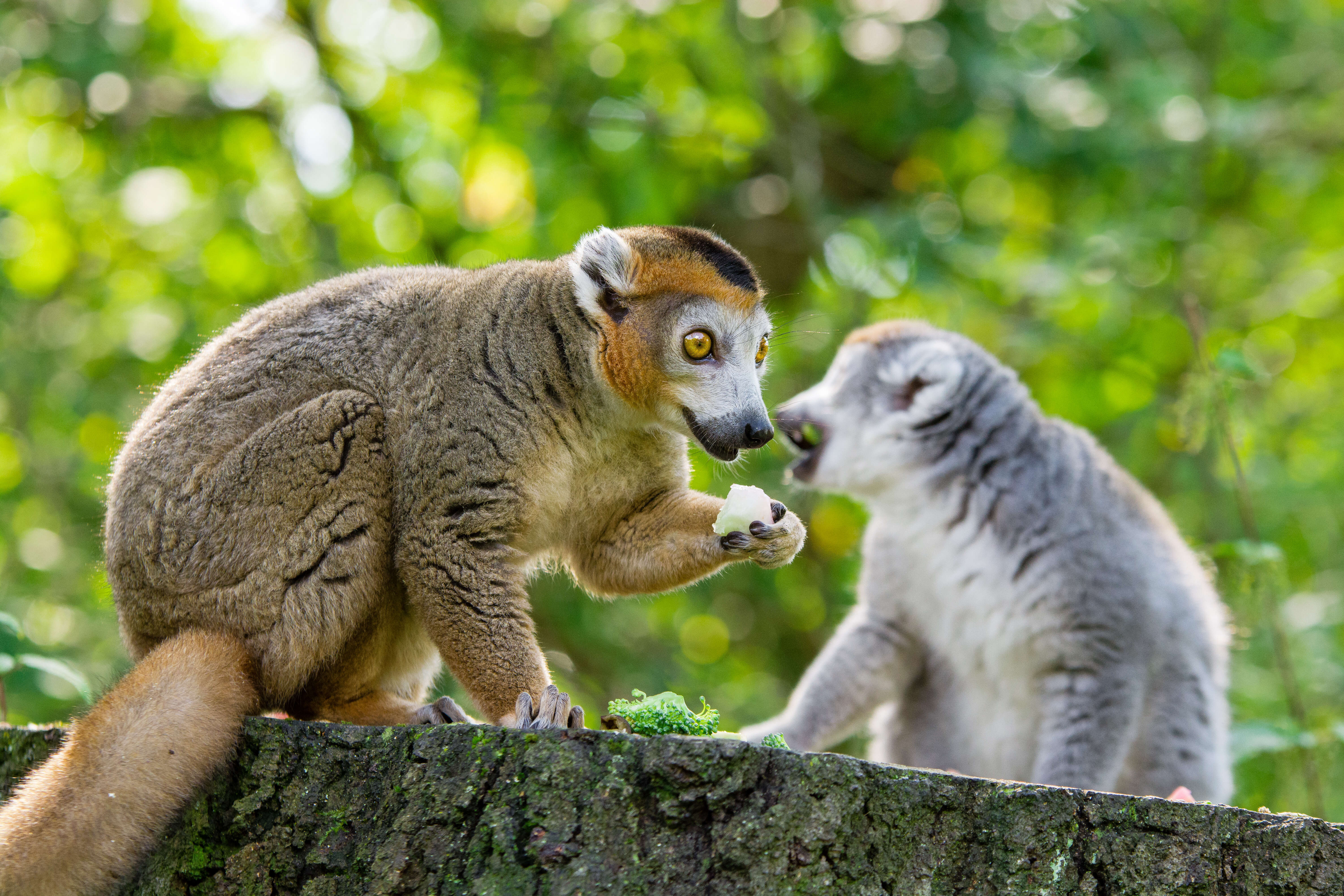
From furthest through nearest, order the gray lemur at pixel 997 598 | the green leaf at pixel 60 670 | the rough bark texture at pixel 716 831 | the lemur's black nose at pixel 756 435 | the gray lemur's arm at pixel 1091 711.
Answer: the gray lemur at pixel 997 598, the gray lemur's arm at pixel 1091 711, the lemur's black nose at pixel 756 435, the green leaf at pixel 60 670, the rough bark texture at pixel 716 831

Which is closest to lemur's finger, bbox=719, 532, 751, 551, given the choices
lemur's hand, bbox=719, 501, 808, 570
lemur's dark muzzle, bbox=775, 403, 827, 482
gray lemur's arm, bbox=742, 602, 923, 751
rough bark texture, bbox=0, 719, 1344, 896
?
lemur's hand, bbox=719, 501, 808, 570

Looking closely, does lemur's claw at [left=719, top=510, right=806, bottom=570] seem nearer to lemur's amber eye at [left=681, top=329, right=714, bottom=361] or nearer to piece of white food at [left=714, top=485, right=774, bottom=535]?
piece of white food at [left=714, top=485, right=774, bottom=535]

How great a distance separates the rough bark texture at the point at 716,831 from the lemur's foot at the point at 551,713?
0.40 meters

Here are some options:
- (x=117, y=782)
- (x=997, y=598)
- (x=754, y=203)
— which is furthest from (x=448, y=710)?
(x=754, y=203)

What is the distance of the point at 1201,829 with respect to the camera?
9.26ft

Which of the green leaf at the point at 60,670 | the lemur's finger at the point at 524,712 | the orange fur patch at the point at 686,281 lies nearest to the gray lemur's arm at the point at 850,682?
the orange fur patch at the point at 686,281

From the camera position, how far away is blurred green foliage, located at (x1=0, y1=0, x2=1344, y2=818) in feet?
30.0

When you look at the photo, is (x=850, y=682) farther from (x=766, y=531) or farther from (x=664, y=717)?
(x=664, y=717)

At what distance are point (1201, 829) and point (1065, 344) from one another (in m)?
6.96

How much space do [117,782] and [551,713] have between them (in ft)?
3.70

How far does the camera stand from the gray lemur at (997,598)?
231 inches

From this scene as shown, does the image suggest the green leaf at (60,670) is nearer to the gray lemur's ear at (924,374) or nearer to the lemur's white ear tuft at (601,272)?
the lemur's white ear tuft at (601,272)

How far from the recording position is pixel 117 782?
2.98 m

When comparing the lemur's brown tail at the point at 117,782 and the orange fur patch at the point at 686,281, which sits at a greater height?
the orange fur patch at the point at 686,281
